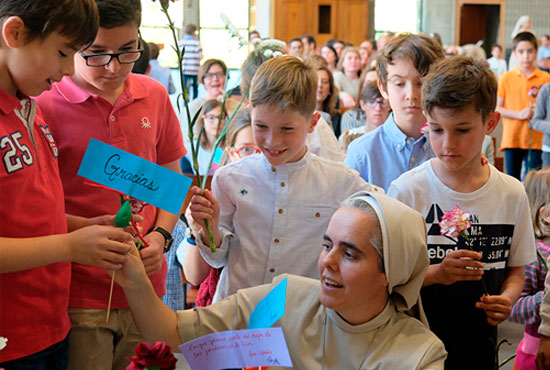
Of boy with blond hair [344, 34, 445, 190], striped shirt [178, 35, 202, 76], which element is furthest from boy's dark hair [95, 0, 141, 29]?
striped shirt [178, 35, 202, 76]

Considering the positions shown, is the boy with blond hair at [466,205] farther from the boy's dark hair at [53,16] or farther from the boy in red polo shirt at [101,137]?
the boy's dark hair at [53,16]

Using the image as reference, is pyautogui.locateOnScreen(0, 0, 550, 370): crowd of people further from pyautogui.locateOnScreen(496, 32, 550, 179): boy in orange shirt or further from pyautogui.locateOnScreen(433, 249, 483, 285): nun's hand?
pyautogui.locateOnScreen(496, 32, 550, 179): boy in orange shirt

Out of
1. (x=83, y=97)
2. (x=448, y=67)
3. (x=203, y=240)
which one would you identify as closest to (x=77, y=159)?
(x=83, y=97)

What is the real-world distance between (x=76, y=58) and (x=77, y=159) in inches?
11.1

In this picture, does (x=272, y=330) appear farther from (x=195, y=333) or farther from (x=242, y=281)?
(x=242, y=281)

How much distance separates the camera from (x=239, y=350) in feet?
4.42

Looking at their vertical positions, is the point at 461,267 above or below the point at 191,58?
below

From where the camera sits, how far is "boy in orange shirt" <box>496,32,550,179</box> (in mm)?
7270

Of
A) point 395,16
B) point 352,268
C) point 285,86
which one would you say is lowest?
point 352,268

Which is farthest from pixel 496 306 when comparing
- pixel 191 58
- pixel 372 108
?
pixel 191 58

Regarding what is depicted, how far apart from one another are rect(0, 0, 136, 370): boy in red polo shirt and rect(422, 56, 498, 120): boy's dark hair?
103 cm

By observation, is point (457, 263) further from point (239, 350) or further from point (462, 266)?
point (239, 350)

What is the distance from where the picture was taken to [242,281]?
2.27 m

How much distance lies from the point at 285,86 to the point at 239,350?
1.06 metres
